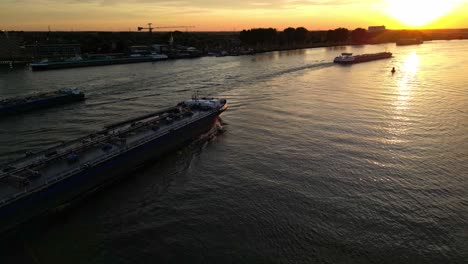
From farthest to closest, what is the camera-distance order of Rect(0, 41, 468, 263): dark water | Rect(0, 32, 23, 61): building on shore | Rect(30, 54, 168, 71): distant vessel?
Rect(0, 32, 23, 61): building on shore → Rect(30, 54, 168, 71): distant vessel → Rect(0, 41, 468, 263): dark water

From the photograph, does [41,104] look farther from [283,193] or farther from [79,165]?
[283,193]

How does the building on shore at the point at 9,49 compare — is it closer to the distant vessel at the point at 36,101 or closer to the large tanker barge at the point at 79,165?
the distant vessel at the point at 36,101

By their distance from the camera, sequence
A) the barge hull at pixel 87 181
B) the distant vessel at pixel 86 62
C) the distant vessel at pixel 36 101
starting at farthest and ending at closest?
the distant vessel at pixel 86 62
the distant vessel at pixel 36 101
the barge hull at pixel 87 181

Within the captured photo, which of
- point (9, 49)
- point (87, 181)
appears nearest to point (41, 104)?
point (87, 181)

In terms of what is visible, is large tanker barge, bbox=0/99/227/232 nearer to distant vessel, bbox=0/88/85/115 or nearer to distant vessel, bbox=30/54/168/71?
distant vessel, bbox=0/88/85/115

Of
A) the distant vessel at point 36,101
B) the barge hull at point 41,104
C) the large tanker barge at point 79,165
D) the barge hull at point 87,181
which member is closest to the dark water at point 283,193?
the barge hull at point 87,181


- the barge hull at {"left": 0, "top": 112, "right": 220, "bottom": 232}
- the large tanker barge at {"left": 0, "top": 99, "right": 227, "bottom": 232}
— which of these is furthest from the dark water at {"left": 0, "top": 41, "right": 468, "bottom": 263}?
the large tanker barge at {"left": 0, "top": 99, "right": 227, "bottom": 232}
